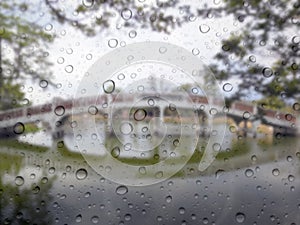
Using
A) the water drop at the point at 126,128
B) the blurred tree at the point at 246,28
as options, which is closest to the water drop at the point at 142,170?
the water drop at the point at 126,128

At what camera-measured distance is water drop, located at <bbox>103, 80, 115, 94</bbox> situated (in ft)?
2.83

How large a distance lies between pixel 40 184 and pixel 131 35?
1.56ft

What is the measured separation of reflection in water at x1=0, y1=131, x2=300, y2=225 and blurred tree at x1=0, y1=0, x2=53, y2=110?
186 millimetres

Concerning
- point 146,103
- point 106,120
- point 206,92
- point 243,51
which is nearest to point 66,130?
point 106,120

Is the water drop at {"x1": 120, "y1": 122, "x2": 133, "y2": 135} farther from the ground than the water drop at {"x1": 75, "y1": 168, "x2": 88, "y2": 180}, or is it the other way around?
the water drop at {"x1": 120, "y1": 122, "x2": 133, "y2": 135}

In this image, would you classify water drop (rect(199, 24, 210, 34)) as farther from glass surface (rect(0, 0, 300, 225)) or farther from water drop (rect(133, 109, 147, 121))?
water drop (rect(133, 109, 147, 121))

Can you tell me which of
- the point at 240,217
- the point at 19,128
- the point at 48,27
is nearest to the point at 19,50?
the point at 48,27

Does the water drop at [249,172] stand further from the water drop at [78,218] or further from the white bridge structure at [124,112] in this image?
the water drop at [78,218]

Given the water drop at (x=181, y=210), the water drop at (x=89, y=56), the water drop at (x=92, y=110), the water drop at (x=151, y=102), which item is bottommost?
the water drop at (x=181, y=210)

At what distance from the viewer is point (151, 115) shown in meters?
0.86

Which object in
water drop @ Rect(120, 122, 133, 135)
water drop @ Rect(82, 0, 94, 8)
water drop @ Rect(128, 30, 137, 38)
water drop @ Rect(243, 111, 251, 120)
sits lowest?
water drop @ Rect(120, 122, 133, 135)

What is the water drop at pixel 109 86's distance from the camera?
2.83ft

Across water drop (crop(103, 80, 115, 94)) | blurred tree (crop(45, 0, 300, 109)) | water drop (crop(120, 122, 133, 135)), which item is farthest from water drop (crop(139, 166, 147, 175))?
blurred tree (crop(45, 0, 300, 109))

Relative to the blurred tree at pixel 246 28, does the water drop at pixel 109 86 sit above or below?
below
